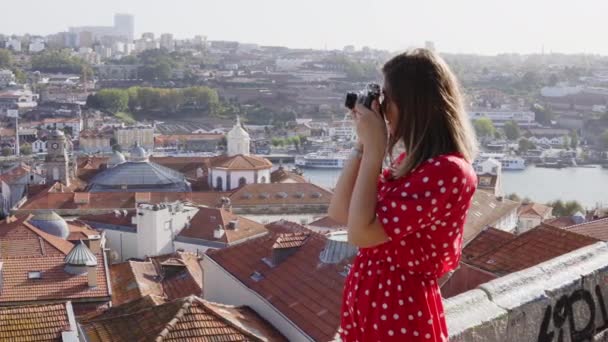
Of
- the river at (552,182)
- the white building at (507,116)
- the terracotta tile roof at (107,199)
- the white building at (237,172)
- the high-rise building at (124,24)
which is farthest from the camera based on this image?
the high-rise building at (124,24)

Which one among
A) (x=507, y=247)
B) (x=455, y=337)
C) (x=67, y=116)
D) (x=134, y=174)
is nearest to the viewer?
(x=455, y=337)

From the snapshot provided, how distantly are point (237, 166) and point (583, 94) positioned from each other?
4497cm

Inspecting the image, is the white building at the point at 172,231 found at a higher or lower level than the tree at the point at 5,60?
lower

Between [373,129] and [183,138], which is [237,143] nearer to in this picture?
[183,138]

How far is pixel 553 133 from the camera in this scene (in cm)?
4703

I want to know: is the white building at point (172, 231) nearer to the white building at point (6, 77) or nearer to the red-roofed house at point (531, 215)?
the red-roofed house at point (531, 215)

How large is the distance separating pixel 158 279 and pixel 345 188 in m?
8.54

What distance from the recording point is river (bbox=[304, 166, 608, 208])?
30125 mm

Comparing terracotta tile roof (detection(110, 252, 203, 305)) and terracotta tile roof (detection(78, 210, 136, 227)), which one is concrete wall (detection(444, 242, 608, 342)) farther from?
terracotta tile roof (detection(78, 210, 136, 227))

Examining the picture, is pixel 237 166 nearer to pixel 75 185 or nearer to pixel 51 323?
pixel 75 185

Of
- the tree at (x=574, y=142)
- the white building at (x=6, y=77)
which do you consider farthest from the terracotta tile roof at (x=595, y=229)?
the white building at (x=6, y=77)

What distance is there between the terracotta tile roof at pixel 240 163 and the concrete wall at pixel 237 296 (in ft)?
36.6

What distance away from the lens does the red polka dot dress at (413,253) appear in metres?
1.23

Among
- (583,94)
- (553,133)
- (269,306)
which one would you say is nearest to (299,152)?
(553,133)
